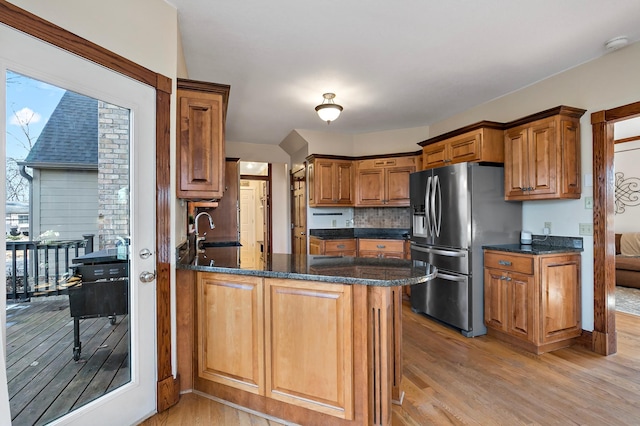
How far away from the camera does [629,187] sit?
19.0 ft

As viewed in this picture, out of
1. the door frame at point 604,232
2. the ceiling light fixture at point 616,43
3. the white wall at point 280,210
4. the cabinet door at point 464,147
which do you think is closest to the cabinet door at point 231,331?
the cabinet door at point 464,147

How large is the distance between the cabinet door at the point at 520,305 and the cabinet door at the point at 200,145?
2.67m

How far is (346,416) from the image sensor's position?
1720mm

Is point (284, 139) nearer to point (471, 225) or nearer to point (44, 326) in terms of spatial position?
point (471, 225)

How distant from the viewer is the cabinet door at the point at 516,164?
10.4 ft

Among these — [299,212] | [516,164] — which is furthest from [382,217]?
[516,164]

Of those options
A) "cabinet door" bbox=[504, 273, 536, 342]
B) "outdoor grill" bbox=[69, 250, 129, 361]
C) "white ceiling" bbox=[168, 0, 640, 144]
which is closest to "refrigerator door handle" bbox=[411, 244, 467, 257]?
"cabinet door" bbox=[504, 273, 536, 342]

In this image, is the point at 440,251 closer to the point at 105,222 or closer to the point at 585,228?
the point at 585,228

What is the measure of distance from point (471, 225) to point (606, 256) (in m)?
1.08

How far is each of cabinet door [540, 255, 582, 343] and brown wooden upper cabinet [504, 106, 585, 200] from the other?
0.61 meters

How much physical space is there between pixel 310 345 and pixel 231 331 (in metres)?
0.54

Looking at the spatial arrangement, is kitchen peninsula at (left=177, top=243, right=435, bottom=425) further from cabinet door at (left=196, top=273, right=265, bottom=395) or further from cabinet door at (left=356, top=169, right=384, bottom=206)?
cabinet door at (left=356, top=169, right=384, bottom=206)

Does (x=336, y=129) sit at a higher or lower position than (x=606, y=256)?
higher

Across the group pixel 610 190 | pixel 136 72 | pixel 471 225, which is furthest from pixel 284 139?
pixel 610 190
